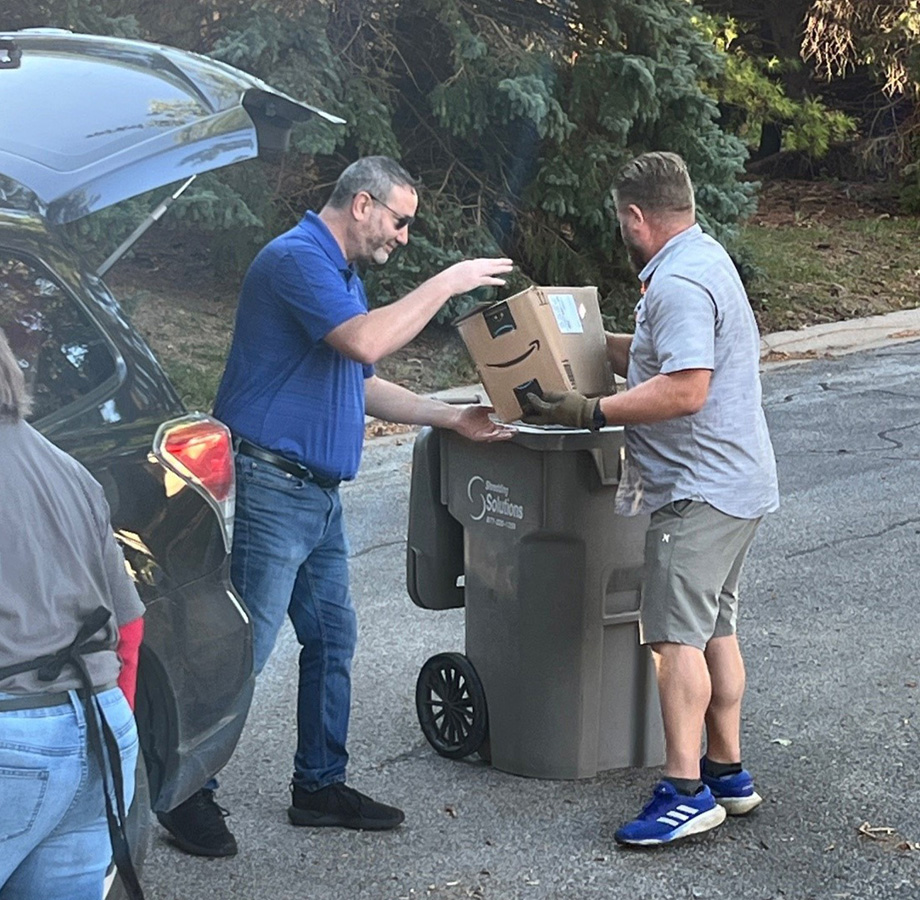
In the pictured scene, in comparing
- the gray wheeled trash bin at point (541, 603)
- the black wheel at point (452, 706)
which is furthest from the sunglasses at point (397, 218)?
the black wheel at point (452, 706)

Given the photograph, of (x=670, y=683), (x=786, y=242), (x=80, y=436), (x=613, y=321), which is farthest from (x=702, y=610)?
(x=786, y=242)

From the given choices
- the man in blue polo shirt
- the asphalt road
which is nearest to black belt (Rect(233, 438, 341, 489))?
the man in blue polo shirt

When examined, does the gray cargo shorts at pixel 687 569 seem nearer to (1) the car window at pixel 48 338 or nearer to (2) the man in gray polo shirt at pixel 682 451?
(2) the man in gray polo shirt at pixel 682 451

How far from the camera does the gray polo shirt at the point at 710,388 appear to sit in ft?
12.6

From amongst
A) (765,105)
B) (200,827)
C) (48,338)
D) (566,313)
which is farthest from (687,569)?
(765,105)

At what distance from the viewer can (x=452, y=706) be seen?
462cm

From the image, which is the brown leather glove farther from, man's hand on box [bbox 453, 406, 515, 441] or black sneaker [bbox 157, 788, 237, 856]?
black sneaker [bbox 157, 788, 237, 856]

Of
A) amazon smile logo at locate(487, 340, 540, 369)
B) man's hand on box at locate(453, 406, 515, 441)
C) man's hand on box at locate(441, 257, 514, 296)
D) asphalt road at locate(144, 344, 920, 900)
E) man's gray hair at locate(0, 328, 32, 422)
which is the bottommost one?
asphalt road at locate(144, 344, 920, 900)

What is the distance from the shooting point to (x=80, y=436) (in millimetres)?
3100

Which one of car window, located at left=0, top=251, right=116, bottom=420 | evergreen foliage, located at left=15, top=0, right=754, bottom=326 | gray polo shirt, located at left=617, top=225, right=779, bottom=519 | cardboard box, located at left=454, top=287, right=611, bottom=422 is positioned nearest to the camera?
car window, located at left=0, top=251, right=116, bottom=420

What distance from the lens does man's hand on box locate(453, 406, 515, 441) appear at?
13.8 ft

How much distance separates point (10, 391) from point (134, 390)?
1025mm

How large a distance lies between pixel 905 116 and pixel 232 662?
18607mm

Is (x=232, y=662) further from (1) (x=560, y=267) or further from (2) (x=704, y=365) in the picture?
(1) (x=560, y=267)
